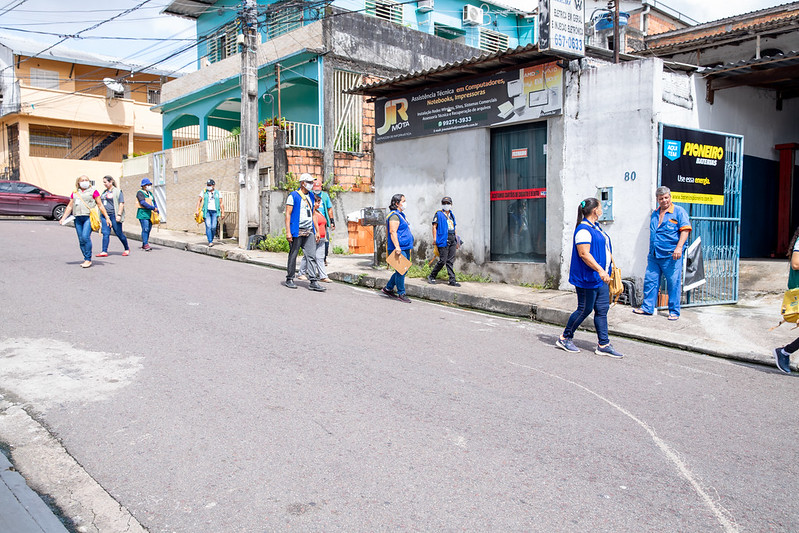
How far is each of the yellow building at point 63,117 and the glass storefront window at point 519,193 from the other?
926 inches

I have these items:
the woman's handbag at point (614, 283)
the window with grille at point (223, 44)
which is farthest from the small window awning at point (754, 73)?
the window with grille at point (223, 44)

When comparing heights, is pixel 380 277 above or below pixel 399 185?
below

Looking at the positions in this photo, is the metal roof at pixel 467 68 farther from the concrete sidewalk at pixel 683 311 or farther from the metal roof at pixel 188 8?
the metal roof at pixel 188 8

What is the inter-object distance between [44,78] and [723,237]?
3318 centimetres

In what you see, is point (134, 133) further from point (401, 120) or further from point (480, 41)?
point (401, 120)

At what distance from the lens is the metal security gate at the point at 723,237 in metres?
9.88

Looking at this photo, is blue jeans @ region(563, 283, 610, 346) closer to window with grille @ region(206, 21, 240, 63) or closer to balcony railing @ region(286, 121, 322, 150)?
balcony railing @ region(286, 121, 322, 150)

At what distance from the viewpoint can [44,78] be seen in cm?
3222

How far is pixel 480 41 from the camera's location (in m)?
26.5

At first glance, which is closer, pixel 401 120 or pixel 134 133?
pixel 401 120

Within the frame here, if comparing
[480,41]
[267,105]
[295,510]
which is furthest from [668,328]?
[480,41]

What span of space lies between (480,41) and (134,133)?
1902 centimetres

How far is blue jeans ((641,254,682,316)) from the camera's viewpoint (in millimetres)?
8852

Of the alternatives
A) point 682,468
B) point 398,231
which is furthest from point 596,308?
point 398,231
